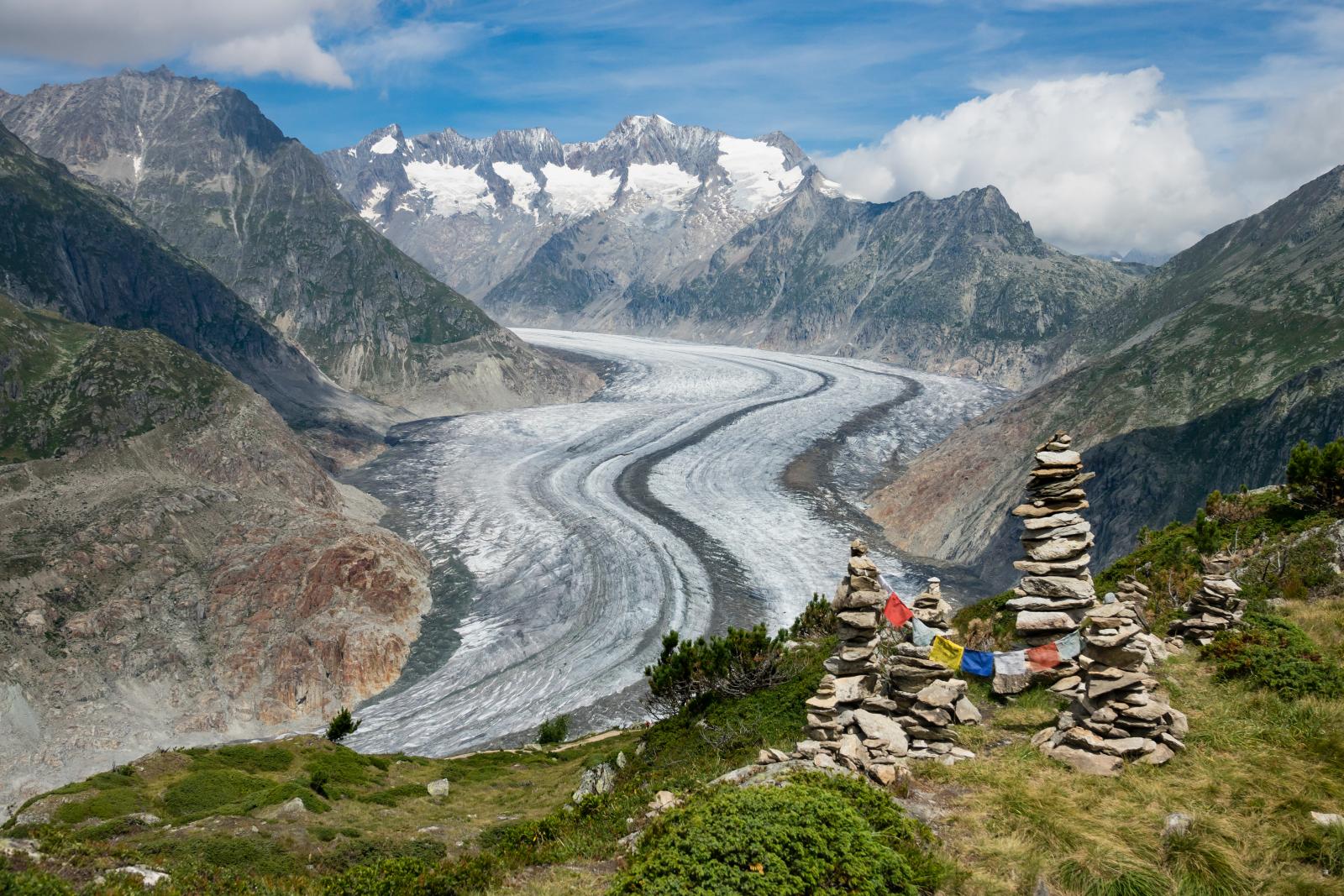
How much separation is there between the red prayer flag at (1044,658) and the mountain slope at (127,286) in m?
140

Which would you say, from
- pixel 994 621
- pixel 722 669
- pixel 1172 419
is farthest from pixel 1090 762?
pixel 1172 419

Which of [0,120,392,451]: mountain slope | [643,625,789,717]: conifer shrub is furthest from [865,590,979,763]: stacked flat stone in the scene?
[0,120,392,451]: mountain slope

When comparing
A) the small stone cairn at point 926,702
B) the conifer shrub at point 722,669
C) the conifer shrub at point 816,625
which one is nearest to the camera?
the small stone cairn at point 926,702

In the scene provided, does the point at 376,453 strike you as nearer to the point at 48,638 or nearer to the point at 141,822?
the point at 48,638

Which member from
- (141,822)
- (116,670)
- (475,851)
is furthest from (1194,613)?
(116,670)

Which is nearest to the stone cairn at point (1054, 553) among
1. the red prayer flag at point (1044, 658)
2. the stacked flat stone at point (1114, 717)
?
the red prayer flag at point (1044, 658)

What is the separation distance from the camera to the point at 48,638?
186ft

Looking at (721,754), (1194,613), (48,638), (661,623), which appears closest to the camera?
(721,754)

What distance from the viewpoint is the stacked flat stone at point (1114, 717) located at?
48.1 feet

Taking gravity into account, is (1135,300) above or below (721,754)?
above

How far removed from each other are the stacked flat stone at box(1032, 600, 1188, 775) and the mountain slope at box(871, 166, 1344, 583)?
216 feet

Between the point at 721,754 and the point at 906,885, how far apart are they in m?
9.84

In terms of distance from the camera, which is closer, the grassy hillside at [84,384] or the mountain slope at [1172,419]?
the mountain slope at [1172,419]

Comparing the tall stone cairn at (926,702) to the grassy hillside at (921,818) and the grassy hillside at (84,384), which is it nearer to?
the grassy hillside at (921,818)
